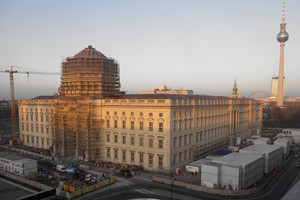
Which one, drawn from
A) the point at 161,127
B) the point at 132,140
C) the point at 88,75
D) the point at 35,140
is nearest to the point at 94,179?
the point at 132,140

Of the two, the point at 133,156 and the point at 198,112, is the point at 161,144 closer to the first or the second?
the point at 133,156

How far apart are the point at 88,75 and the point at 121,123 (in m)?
18.2

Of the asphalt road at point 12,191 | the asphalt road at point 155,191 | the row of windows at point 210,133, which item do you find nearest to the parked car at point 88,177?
the asphalt road at point 155,191

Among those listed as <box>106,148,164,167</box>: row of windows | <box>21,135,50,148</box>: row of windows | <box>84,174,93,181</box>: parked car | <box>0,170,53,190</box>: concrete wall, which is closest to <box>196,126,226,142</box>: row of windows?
<box>106,148,164,167</box>: row of windows

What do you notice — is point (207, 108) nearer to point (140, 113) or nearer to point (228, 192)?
point (140, 113)

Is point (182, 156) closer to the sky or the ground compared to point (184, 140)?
closer to the ground

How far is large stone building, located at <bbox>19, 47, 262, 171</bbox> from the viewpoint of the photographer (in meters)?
50.5

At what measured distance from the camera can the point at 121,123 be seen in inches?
2183

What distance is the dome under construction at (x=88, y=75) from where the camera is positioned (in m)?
63.8

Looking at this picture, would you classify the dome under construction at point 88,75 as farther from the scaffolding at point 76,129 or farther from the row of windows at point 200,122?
the row of windows at point 200,122

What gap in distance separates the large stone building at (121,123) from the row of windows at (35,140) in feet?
1.07

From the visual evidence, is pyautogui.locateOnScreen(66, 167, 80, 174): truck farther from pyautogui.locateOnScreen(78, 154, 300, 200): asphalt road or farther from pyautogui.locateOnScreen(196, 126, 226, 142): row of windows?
pyautogui.locateOnScreen(196, 126, 226, 142): row of windows

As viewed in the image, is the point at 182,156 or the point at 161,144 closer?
the point at 161,144

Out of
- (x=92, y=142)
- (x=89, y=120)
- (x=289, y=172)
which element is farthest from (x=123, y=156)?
(x=289, y=172)
